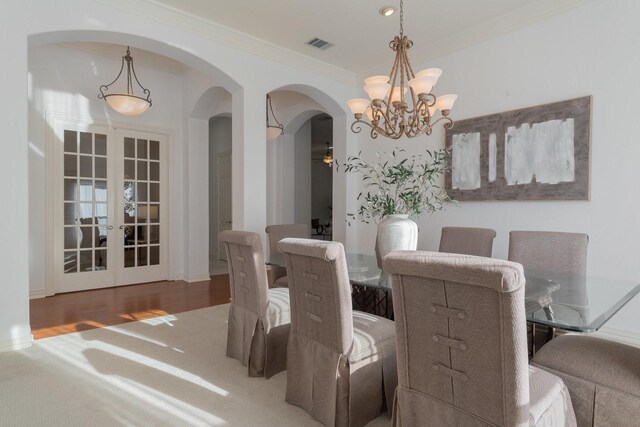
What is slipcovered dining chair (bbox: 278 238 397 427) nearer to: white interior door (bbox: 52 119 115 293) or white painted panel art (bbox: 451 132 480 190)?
white painted panel art (bbox: 451 132 480 190)

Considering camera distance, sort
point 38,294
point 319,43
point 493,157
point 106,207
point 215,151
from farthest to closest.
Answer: point 215,151 < point 106,207 < point 38,294 < point 319,43 < point 493,157

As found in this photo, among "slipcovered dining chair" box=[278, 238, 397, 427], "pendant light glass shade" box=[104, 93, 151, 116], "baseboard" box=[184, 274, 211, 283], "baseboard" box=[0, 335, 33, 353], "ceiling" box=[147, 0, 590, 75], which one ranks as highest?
"ceiling" box=[147, 0, 590, 75]

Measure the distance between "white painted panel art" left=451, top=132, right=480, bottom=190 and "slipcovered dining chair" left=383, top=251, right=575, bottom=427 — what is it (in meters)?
2.66

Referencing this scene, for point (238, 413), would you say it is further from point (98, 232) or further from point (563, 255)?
point (98, 232)

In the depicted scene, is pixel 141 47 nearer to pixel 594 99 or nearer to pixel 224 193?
pixel 594 99

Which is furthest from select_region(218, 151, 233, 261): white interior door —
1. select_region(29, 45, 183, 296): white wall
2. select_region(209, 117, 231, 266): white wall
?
select_region(29, 45, 183, 296): white wall

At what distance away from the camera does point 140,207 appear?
5312 millimetres

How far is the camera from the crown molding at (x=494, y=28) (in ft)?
10.7

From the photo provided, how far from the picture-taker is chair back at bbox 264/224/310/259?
3471 millimetres

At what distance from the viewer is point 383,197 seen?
2635 mm

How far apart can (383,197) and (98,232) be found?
13.9 feet

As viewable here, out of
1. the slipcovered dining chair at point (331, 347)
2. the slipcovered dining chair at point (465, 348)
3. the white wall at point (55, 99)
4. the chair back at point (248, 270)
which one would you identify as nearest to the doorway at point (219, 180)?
the white wall at point (55, 99)

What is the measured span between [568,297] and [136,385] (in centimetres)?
253

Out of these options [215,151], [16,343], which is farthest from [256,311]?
[215,151]
